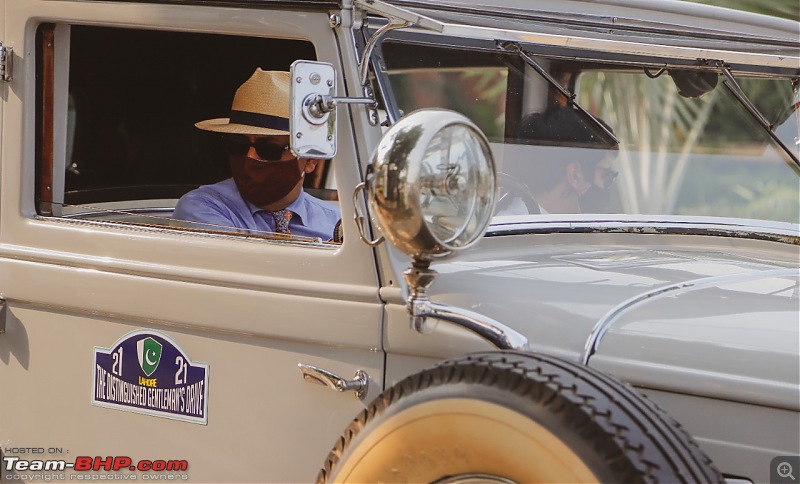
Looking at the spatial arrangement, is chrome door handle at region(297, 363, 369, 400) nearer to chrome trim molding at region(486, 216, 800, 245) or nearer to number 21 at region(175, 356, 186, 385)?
number 21 at region(175, 356, 186, 385)

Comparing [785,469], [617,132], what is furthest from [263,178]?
[785,469]

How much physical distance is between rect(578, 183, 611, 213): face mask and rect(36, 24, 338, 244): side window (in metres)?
0.66

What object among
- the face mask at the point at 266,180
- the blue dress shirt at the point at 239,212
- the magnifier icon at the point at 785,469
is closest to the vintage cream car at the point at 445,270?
the magnifier icon at the point at 785,469

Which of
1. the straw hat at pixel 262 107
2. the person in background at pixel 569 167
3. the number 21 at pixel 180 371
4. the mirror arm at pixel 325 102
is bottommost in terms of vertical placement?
the number 21 at pixel 180 371

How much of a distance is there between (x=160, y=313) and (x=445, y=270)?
682 millimetres

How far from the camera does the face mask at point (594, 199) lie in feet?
8.20

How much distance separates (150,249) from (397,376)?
2.33ft

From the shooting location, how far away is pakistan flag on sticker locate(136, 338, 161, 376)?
239 cm

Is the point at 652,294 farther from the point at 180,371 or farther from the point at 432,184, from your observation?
the point at 180,371

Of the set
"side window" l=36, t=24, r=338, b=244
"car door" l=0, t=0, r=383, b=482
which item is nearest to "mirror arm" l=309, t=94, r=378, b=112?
"car door" l=0, t=0, r=383, b=482

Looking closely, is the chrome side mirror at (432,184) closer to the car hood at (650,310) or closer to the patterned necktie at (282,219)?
the car hood at (650,310)

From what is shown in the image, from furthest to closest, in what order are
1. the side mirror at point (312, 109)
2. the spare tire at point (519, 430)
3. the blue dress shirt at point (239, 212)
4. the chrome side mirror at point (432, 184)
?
the blue dress shirt at point (239, 212) < the side mirror at point (312, 109) < the chrome side mirror at point (432, 184) < the spare tire at point (519, 430)

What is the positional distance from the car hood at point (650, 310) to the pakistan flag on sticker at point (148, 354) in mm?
706

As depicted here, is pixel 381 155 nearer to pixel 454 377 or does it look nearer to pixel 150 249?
pixel 454 377
